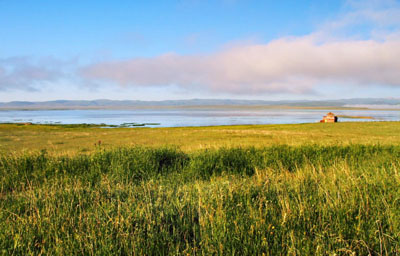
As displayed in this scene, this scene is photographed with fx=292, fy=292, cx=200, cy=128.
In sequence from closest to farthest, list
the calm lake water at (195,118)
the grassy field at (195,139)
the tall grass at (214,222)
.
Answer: the tall grass at (214,222)
the grassy field at (195,139)
the calm lake water at (195,118)

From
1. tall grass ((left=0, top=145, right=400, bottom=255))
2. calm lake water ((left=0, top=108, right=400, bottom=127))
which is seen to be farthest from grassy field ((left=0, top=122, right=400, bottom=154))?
calm lake water ((left=0, top=108, right=400, bottom=127))

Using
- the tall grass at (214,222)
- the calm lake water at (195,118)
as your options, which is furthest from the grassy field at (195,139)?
the calm lake water at (195,118)

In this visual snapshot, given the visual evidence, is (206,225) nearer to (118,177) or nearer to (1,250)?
(1,250)

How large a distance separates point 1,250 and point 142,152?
6492 mm

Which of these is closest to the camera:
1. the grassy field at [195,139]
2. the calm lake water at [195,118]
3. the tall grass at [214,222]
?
the tall grass at [214,222]

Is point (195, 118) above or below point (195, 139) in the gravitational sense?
above

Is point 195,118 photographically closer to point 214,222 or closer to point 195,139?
point 195,139

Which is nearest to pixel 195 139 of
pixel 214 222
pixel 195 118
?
pixel 214 222

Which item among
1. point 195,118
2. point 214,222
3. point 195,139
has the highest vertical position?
point 195,118

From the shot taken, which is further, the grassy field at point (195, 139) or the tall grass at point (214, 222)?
the grassy field at point (195, 139)

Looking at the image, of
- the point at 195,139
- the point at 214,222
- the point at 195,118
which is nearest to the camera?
the point at 214,222

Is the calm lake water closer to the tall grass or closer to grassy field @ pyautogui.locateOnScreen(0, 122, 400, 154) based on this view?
grassy field @ pyautogui.locateOnScreen(0, 122, 400, 154)

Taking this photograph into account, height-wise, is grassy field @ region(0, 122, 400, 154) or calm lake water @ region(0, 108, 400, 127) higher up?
calm lake water @ region(0, 108, 400, 127)

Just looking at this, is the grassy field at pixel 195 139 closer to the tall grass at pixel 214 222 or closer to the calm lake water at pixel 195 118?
the tall grass at pixel 214 222
